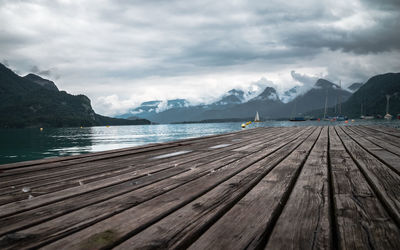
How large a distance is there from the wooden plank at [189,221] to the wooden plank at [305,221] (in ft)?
1.21

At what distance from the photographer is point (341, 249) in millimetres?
1149

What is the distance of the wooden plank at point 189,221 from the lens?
4.11ft

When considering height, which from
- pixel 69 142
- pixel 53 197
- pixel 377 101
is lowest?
pixel 69 142

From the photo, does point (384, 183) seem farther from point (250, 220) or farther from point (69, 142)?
point (69, 142)

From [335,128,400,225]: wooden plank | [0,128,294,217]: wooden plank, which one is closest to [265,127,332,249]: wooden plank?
[335,128,400,225]: wooden plank

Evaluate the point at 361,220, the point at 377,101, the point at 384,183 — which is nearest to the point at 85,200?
the point at 361,220

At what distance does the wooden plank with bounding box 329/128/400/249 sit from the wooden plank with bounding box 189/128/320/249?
0.35m

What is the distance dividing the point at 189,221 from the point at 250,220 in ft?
1.16

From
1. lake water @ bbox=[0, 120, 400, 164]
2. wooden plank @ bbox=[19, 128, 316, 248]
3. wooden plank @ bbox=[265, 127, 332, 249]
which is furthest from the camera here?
lake water @ bbox=[0, 120, 400, 164]

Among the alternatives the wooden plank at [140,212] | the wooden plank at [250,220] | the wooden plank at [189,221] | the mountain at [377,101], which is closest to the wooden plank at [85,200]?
the wooden plank at [140,212]

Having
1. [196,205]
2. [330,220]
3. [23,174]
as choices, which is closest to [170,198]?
[196,205]

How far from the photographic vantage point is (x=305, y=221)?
146 cm

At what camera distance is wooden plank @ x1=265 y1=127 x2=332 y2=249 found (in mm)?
1212

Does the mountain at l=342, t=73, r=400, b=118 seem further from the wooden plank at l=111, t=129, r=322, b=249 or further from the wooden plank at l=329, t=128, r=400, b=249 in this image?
the wooden plank at l=111, t=129, r=322, b=249
